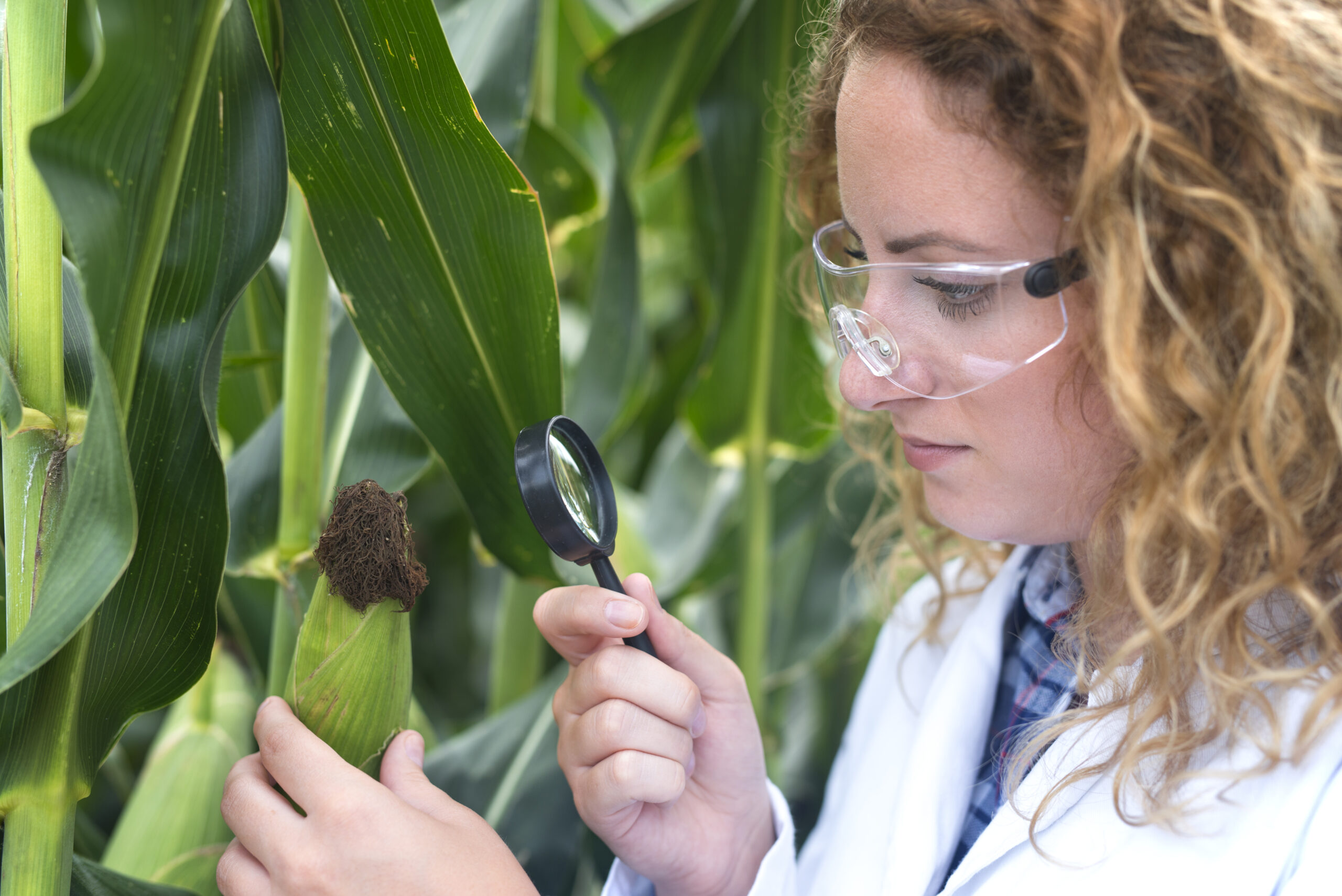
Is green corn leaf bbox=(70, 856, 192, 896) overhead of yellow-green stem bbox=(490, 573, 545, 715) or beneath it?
overhead

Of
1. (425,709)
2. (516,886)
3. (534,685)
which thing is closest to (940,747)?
(516,886)

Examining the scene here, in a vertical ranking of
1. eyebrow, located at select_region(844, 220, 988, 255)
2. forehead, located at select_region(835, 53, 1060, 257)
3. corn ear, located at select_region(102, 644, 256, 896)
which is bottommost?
corn ear, located at select_region(102, 644, 256, 896)

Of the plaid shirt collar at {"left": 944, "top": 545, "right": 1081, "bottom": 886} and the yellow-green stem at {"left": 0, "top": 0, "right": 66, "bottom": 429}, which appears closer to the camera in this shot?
the yellow-green stem at {"left": 0, "top": 0, "right": 66, "bottom": 429}

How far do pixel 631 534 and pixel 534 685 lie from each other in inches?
7.9

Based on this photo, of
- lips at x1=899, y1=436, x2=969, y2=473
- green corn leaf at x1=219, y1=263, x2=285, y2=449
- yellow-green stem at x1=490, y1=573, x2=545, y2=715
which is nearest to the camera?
lips at x1=899, y1=436, x2=969, y2=473

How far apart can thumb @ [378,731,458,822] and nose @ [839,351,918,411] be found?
0.34m

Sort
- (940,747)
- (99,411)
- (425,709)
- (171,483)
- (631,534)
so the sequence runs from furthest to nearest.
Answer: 1. (425,709)
2. (631,534)
3. (940,747)
4. (171,483)
5. (99,411)

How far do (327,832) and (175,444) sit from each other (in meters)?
0.22

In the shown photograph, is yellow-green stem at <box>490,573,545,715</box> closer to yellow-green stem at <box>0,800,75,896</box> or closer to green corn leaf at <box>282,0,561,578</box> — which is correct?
green corn leaf at <box>282,0,561,578</box>

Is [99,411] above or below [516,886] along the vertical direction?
above

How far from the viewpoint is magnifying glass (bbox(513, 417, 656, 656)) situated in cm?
54

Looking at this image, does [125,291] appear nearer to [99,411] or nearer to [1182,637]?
[99,411]

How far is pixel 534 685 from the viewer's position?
3.52ft

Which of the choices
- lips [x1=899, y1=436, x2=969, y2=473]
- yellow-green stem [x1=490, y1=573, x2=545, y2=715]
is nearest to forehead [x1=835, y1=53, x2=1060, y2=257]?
lips [x1=899, y1=436, x2=969, y2=473]
